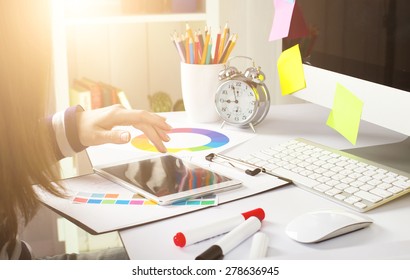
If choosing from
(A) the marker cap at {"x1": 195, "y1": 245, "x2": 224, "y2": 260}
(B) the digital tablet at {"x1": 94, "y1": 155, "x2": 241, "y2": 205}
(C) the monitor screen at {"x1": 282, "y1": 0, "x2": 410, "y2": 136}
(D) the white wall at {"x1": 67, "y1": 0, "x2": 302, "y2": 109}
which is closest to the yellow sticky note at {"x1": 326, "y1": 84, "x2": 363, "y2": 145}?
(C) the monitor screen at {"x1": 282, "y1": 0, "x2": 410, "y2": 136}

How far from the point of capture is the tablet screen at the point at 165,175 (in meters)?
0.75

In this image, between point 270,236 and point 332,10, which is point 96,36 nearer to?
point 332,10

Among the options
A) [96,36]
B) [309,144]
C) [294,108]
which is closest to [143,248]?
[309,144]

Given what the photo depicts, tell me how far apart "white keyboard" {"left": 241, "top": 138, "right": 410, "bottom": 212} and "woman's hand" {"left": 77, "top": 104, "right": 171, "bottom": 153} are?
134 millimetres

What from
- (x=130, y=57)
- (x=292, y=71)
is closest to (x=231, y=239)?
(x=292, y=71)

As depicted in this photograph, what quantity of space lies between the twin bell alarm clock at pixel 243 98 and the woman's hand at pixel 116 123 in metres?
0.18

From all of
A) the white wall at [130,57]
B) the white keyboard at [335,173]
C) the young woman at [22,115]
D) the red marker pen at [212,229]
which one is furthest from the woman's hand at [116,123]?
the white wall at [130,57]

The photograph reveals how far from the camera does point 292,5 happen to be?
1.04 meters

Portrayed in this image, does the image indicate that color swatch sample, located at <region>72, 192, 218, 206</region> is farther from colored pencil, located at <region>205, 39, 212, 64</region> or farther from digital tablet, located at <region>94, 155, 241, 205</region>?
colored pencil, located at <region>205, 39, 212, 64</region>

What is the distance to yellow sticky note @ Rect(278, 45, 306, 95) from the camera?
1.05m

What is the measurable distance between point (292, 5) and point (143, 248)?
584mm

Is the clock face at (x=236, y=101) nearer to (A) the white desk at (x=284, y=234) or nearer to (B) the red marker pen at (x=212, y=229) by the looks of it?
(A) the white desk at (x=284, y=234)

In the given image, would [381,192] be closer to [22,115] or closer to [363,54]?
[363,54]

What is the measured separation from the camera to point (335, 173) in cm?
79
